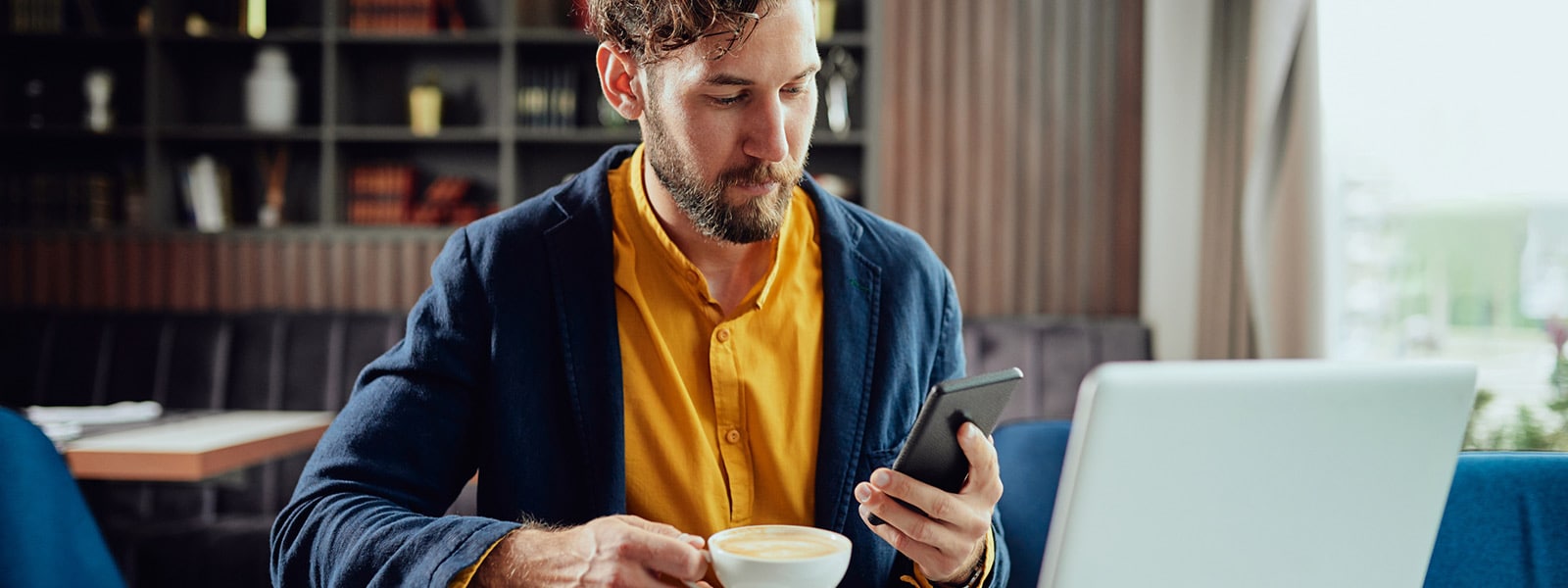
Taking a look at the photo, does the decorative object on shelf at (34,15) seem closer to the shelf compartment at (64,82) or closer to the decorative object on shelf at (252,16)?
the shelf compartment at (64,82)

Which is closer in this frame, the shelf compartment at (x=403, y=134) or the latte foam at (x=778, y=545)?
the latte foam at (x=778, y=545)

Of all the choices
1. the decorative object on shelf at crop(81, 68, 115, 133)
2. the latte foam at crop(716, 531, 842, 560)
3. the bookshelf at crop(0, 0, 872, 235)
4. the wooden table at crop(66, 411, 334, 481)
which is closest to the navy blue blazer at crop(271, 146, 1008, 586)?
the latte foam at crop(716, 531, 842, 560)

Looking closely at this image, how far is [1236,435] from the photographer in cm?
67

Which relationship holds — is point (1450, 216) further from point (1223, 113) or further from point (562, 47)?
point (562, 47)

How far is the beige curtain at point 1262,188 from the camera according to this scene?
8.73 feet

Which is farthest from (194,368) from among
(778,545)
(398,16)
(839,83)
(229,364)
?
(778,545)

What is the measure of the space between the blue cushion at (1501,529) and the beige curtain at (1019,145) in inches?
93.5

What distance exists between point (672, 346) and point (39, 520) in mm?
700

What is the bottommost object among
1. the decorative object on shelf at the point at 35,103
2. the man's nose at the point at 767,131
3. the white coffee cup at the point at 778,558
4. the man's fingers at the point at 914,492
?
the white coffee cup at the point at 778,558

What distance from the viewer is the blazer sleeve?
92 centimetres

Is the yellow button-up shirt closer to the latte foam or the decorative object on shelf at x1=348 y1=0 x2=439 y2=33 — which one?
the latte foam

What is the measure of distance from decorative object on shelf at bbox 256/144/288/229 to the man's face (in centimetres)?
294

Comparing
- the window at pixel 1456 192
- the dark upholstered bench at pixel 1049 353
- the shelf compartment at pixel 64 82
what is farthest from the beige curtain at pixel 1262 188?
the shelf compartment at pixel 64 82

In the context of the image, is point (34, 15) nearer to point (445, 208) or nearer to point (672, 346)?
point (445, 208)
